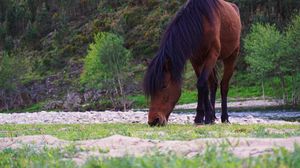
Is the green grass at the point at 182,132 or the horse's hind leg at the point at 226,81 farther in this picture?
the horse's hind leg at the point at 226,81

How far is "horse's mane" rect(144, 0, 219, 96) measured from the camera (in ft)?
48.0

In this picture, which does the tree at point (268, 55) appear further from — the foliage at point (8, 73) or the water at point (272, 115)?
the foliage at point (8, 73)

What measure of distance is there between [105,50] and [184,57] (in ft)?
236

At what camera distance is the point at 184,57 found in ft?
48.5

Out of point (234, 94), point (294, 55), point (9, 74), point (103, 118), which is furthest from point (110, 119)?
point (9, 74)

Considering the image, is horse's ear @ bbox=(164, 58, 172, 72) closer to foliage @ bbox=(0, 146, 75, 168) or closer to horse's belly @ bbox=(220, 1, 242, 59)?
horse's belly @ bbox=(220, 1, 242, 59)

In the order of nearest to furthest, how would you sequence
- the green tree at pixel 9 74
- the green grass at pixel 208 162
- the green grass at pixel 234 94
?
the green grass at pixel 208 162
the green grass at pixel 234 94
the green tree at pixel 9 74

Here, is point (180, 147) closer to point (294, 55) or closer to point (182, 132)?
point (182, 132)

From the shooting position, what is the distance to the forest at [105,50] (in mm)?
68875

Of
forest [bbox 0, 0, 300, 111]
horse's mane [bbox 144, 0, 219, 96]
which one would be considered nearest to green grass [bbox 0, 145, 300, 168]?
horse's mane [bbox 144, 0, 219, 96]

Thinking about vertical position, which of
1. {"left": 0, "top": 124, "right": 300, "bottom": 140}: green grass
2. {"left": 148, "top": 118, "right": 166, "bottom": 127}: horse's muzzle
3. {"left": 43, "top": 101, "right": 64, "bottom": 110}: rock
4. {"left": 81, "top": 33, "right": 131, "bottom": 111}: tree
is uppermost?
{"left": 0, "top": 124, "right": 300, "bottom": 140}: green grass

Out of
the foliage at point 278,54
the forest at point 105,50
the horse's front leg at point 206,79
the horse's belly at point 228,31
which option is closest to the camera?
the horse's front leg at point 206,79

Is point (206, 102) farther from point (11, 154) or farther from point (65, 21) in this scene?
point (65, 21)

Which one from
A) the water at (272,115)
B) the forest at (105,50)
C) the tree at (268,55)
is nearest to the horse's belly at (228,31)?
the water at (272,115)
